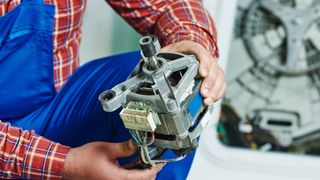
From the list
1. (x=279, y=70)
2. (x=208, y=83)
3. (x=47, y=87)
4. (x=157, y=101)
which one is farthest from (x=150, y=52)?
(x=279, y=70)

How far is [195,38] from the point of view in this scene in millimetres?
817

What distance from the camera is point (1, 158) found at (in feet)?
2.33

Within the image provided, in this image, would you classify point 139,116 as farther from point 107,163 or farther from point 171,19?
point 171,19

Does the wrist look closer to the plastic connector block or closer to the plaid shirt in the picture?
the plaid shirt

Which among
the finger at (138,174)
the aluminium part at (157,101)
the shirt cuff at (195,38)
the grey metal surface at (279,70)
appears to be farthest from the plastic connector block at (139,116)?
the grey metal surface at (279,70)

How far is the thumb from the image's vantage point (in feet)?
Result: 2.10

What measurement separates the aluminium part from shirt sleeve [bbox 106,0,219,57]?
22cm

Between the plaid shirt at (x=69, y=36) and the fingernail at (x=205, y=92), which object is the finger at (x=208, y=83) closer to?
the fingernail at (x=205, y=92)

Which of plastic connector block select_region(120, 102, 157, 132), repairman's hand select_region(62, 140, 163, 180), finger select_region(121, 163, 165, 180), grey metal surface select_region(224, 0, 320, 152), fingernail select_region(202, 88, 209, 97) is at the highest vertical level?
plastic connector block select_region(120, 102, 157, 132)

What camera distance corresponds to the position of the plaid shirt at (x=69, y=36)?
0.71 m

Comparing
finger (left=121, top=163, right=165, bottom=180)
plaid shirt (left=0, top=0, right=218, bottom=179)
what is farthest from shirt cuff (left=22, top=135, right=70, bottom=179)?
finger (left=121, top=163, right=165, bottom=180)

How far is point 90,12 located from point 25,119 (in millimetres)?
373

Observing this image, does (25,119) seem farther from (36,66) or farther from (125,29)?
(125,29)

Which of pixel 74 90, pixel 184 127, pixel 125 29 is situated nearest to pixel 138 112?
pixel 184 127
